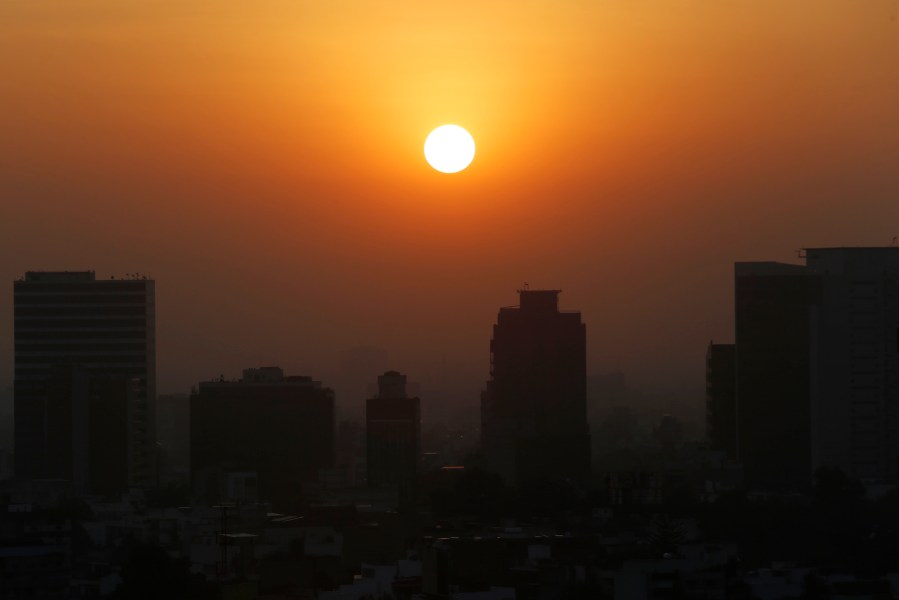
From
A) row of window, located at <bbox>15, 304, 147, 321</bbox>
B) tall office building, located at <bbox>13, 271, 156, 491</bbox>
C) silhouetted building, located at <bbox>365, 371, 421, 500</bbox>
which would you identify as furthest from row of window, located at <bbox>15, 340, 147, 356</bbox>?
silhouetted building, located at <bbox>365, 371, 421, 500</bbox>

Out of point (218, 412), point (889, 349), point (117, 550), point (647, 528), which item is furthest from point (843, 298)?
point (117, 550)

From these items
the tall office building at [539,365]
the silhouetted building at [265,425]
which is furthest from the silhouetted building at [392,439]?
the tall office building at [539,365]

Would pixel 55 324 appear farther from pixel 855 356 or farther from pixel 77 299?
pixel 855 356

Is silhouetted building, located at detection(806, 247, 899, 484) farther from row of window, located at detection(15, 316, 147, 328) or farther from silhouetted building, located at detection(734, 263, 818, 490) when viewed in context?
row of window, located at detection(15, 316, 147, 328)

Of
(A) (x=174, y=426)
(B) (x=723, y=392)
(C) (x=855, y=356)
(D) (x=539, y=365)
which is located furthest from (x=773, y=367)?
(A) (x=174, y=426)

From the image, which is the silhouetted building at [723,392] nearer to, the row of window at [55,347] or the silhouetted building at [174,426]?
the row of window at [55,347]

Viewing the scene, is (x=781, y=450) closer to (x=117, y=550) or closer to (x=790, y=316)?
(x=790, y=316)

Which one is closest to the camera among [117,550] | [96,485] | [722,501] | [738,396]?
[117,550]
